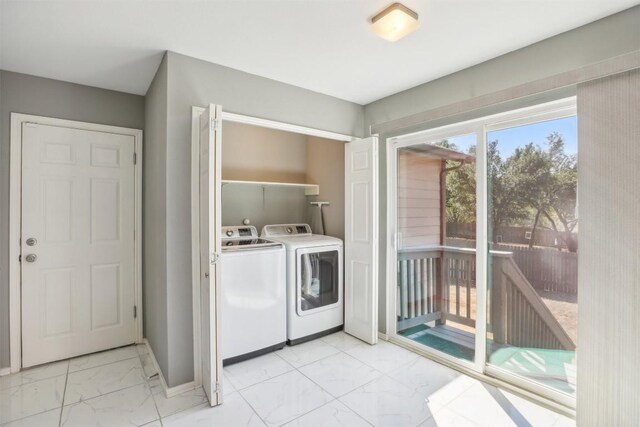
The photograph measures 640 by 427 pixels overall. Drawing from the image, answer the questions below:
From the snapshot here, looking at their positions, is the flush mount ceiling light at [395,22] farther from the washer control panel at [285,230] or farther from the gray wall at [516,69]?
the washer control panel at [285,230]

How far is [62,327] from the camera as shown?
271cm

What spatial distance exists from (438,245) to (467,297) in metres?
0.50

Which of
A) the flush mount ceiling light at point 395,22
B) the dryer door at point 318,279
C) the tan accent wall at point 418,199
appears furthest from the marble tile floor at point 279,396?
the flush mount ceiling light at point 395,22

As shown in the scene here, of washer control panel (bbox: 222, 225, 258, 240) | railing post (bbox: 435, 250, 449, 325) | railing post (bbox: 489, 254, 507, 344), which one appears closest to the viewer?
railing post (bbox: 489, 254, 507, 344)

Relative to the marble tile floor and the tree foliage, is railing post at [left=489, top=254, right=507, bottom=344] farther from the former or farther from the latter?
the marble tile floor

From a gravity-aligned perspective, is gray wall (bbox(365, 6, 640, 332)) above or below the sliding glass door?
above

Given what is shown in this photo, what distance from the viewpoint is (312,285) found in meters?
3.18

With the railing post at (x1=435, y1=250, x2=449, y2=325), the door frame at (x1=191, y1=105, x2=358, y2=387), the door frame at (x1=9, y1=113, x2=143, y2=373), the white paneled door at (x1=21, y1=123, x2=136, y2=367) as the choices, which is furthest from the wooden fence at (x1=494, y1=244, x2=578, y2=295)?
the door frame at (x1=9, y1=113, x2=143, y2=373)

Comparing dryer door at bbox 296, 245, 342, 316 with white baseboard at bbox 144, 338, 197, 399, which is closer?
white baseboard at bbox 144, 338, 197, 399

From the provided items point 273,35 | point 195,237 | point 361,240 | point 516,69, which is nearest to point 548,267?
point 516,69

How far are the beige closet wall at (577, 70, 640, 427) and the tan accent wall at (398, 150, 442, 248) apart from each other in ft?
3.78

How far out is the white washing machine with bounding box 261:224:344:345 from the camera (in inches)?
118

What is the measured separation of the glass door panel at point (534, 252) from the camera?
2.04 meters

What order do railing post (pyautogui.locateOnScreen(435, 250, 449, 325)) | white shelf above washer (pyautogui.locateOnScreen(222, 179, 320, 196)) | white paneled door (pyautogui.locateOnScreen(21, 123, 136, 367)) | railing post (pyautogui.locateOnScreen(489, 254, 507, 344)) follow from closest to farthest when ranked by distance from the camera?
railing post (pyautogui.locateOnScreen(489, 254, 507, 344)) < white paneled door (pyautogui.locateOnScreen(21, 123, 136, 367)) < railing post (pyautogui.locateOnScreen(435, 250, 449, 325)) < white shelf above washer (pyautogui.locateOnScreen(222, 179, 320, 196))
